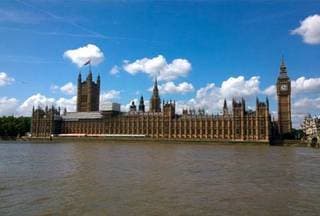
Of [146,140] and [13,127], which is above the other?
[13,127]

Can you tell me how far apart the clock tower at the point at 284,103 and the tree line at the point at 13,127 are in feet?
318

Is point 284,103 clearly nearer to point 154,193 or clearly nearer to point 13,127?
point 13,127

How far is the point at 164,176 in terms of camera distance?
24344 mm

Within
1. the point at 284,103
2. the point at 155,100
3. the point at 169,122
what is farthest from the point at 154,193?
the point at 155,100

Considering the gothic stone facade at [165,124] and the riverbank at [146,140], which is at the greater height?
the gothic stone facade at [165,124]

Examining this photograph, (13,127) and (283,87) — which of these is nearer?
(283,87)

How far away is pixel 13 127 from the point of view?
138375 mm

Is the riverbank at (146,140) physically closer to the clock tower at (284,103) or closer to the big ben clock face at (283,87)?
the clock tower at (284,103)

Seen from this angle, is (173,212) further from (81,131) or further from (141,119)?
(81,131)

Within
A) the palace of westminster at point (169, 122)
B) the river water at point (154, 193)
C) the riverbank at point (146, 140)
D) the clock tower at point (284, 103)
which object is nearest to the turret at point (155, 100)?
the palace of westminster at point (169, 122)

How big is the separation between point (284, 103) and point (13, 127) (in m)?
99.1

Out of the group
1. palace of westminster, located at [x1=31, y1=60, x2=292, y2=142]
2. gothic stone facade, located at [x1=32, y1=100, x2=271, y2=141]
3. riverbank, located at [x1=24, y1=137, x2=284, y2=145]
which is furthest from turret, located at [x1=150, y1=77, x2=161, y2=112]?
riverbank, located at [x1=24, y1=137, x2=284, y2=145]

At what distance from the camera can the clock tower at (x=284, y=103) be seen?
11556 cm

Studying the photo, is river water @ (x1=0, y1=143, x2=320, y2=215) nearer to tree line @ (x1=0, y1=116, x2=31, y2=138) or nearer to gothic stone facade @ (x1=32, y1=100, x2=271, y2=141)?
gothic stone facade @ (x1=32, y1=100, x2=271, y2=141)
